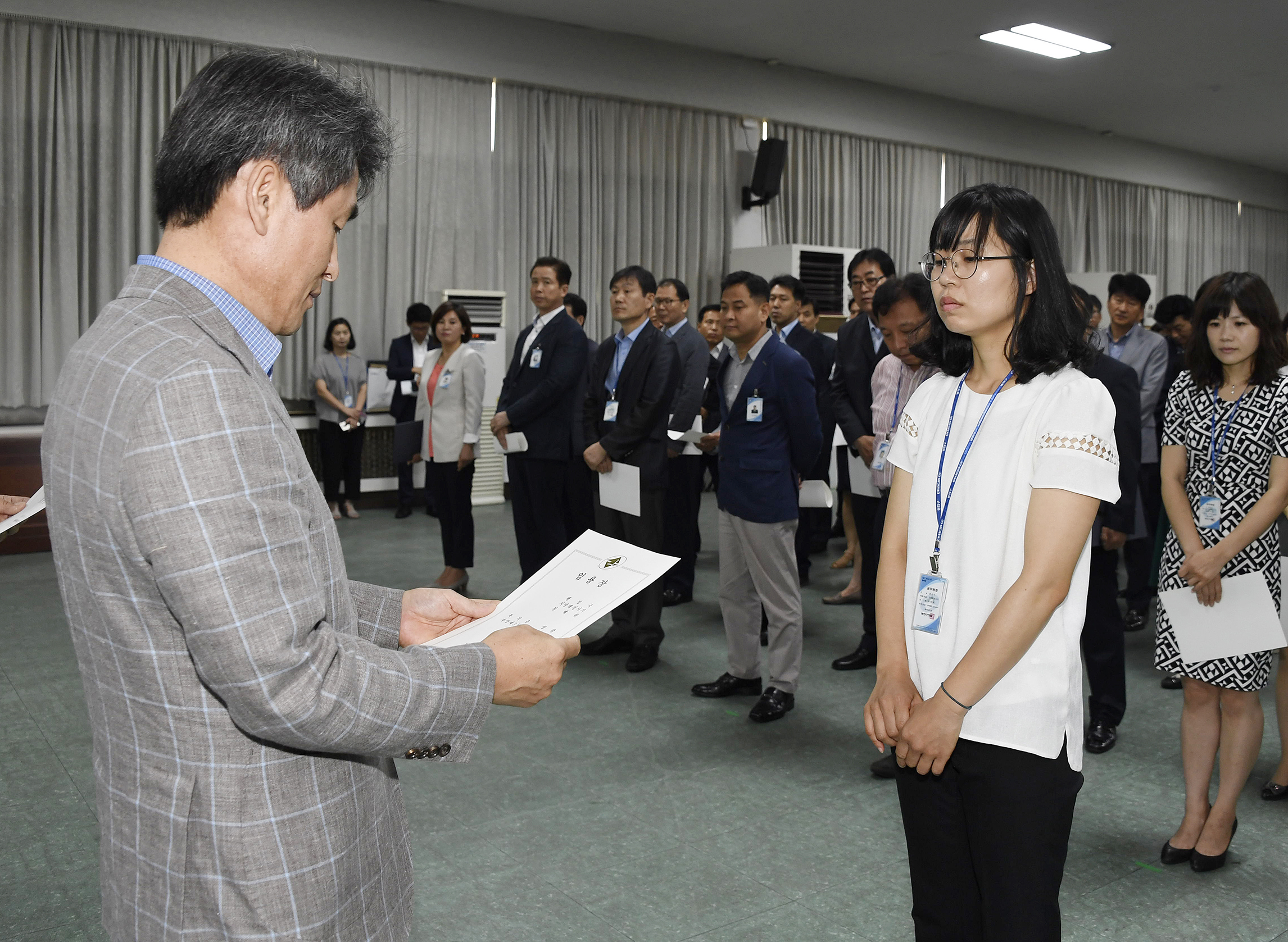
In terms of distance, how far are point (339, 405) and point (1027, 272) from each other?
265 inches

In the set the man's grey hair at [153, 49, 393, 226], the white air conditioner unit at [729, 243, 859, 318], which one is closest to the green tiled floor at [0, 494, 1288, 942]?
the man's grey hair at [153, 49, 393, 226]

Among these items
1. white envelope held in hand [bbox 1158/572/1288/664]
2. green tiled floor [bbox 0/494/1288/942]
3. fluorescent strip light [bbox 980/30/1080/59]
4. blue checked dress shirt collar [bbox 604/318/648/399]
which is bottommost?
green tiled floor [bbox 0/494/1288/942]

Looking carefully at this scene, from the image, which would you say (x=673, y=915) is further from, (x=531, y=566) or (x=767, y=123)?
(x=767, y=123)

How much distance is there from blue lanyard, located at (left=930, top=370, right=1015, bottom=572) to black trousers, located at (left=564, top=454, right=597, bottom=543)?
3471 mm

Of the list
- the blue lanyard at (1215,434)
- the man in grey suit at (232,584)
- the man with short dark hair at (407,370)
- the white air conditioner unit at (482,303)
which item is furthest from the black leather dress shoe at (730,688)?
the white air conditioner unit at (482,303)

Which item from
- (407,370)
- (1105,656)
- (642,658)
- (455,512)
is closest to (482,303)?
(407,370)

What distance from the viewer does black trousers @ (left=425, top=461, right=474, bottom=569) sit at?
17.8 feet

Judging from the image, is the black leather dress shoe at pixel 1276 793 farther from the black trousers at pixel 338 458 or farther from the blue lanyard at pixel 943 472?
the black trousers at pixel 338 458

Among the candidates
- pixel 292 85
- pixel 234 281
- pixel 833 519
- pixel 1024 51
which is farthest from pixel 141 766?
pixel 1024 51

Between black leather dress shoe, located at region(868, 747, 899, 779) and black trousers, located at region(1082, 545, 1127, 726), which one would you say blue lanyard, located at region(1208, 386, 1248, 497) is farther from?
black leather dress shoe, located at region(868, 747, 899, 779)

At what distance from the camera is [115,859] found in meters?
1.02

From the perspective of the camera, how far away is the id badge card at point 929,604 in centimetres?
151

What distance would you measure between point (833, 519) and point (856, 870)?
5.35 m

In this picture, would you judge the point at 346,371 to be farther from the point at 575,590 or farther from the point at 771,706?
the point at 575,590
